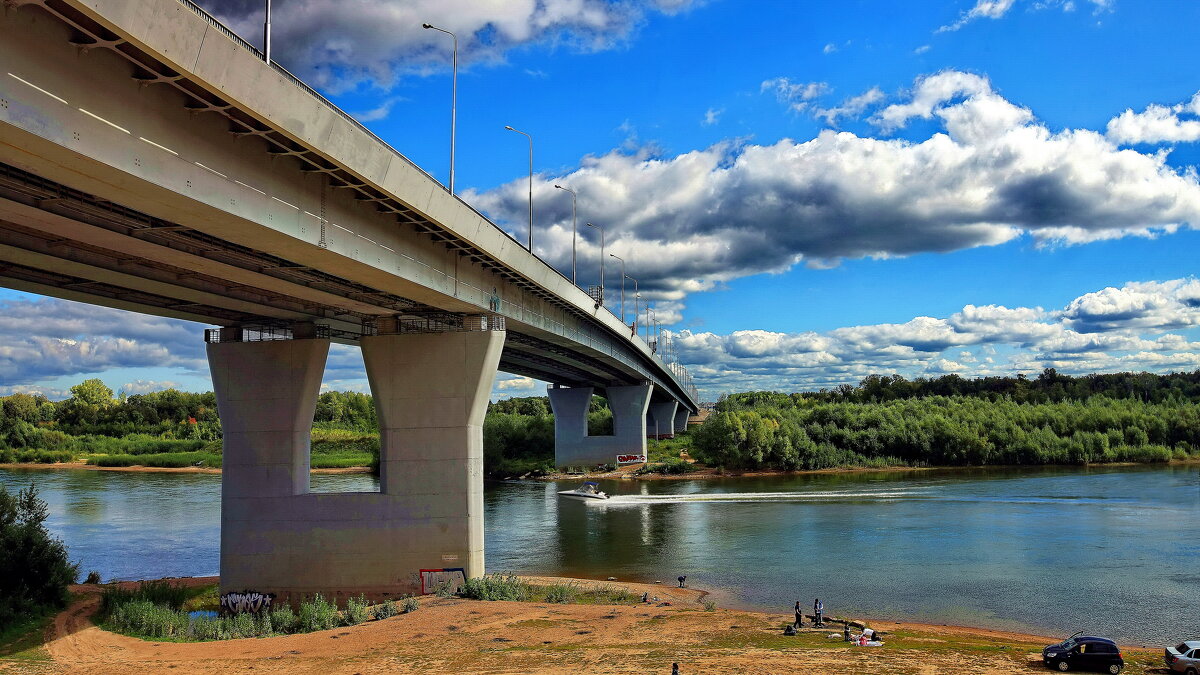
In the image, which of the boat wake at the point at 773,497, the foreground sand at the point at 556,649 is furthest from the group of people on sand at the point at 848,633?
the boat wake at the point at 773,497

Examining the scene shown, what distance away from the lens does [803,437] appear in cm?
9631

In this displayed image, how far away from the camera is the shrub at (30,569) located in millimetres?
25998

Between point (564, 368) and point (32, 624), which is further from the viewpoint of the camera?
point (564, 368)

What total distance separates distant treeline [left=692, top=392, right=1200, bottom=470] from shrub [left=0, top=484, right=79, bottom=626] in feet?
238

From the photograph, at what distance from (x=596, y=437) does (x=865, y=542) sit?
60.9m

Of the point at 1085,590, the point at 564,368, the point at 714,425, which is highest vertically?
the point at 564,368

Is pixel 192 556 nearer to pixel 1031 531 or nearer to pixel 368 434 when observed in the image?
pixel 1031 531

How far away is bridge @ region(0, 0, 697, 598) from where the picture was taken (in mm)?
13438

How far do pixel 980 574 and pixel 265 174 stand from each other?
31942mm

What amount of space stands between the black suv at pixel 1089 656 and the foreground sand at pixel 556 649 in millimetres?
567

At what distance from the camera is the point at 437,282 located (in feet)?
95.3

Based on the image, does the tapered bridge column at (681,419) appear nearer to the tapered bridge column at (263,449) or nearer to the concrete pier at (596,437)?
the concrete pier at (596,437)

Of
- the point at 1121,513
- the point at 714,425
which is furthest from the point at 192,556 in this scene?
the point at 714,425

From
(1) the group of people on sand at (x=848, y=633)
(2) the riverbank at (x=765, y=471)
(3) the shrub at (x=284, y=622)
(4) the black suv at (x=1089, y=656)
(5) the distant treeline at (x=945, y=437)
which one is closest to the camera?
(4) the black suv at (x=1089, y=656)
